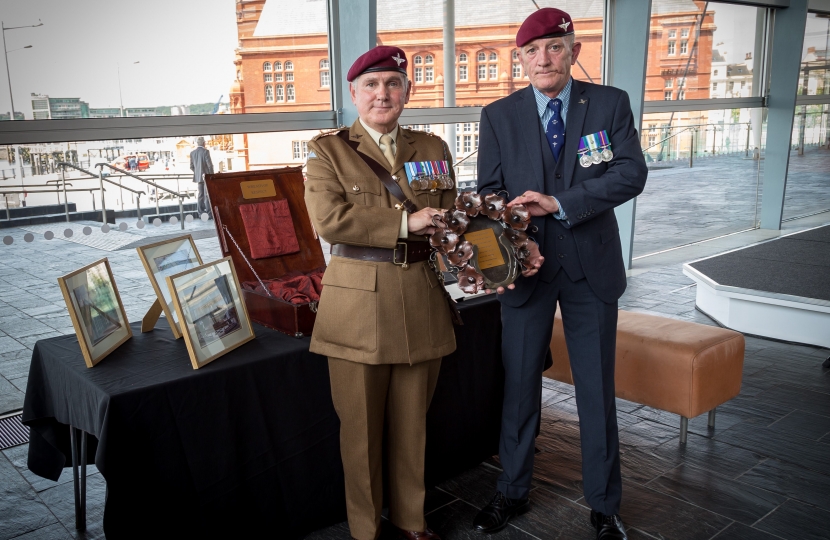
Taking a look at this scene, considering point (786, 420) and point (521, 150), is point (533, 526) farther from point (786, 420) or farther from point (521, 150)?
point (786, 420)

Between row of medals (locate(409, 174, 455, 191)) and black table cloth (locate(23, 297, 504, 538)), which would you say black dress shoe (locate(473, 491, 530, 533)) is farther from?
row of medals (locate(409, 174, 455, 191))

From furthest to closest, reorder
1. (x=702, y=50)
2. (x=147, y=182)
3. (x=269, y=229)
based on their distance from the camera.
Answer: (x=702, y=50), (x=147, y=182), (x=269, y=229)

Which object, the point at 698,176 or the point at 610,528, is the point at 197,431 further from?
the point at 698,176

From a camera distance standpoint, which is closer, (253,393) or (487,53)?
(253,393)

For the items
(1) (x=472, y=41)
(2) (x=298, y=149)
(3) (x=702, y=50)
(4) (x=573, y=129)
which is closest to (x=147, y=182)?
(2) (x=298, y=149)

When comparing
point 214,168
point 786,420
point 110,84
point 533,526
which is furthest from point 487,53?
point 533,526

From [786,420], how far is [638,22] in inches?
166

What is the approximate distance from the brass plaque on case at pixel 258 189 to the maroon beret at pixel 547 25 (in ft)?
4.29

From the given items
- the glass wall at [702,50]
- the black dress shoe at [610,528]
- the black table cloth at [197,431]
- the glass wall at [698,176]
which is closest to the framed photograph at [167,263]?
the black table cloth at [197,431]

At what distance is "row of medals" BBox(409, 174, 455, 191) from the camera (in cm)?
229

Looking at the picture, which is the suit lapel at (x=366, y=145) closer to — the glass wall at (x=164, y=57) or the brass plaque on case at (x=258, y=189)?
the brass plaque on case at (x=258, y=189)

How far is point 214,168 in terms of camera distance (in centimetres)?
425

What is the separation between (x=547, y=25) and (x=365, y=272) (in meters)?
0.98

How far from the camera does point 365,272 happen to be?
2.26 m
